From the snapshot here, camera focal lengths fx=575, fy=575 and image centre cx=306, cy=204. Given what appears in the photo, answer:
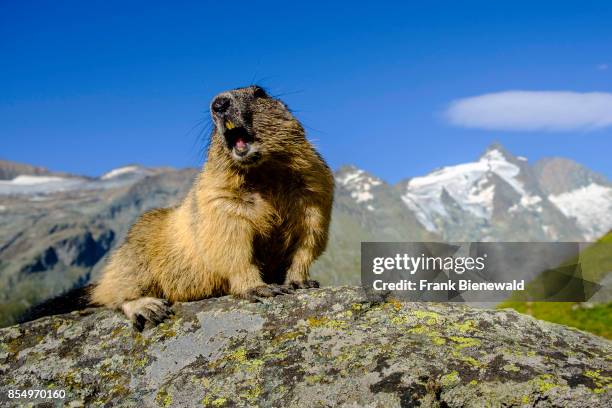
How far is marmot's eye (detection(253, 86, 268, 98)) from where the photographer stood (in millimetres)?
8953

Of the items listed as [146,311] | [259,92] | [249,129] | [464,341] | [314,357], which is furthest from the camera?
[259,92]

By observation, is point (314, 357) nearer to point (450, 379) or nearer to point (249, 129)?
point (450, 379)

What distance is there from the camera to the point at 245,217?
8.38 metres

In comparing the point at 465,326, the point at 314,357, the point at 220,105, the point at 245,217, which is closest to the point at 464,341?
the point at 465,326

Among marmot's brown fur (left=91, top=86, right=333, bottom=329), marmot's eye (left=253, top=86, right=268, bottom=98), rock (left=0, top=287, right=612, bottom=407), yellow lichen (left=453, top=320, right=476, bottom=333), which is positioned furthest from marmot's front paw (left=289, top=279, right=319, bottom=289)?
marmot's eye (left=253, top=86, right=268, bottom=98)

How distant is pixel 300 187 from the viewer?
870 centimetres

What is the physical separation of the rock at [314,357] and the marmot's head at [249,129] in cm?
221

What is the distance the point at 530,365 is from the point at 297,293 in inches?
120

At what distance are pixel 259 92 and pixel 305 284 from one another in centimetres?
311

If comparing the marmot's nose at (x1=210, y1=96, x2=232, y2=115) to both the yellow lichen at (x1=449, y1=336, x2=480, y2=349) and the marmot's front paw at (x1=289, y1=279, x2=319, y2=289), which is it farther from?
the yellow lichen at (x1=449, y1=336, x2=480, y2=349)

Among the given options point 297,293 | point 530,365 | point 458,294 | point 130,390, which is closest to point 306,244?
point 297,293

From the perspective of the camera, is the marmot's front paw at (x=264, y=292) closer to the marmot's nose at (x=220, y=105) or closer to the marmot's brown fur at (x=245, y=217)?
the marmot's brown fur at (x=245, y=217)

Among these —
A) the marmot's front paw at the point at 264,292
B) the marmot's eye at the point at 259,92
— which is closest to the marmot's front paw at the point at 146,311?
the marmot's front paw at the point at 264,292

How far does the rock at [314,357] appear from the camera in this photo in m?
5.13
